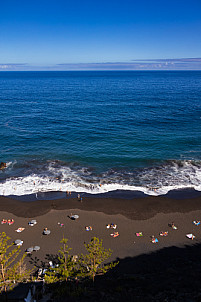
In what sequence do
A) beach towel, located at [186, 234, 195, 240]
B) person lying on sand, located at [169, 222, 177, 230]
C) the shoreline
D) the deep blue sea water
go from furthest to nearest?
the deep blue sea water
the shoreline
person lying on sand, located at [169, 222, 177, 230]
beach towel, located at [186, 234, 195, 240]

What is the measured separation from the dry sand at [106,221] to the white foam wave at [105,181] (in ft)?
12.6

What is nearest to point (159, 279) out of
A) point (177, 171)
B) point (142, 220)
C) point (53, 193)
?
point (142, 220)

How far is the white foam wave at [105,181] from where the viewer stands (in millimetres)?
43250

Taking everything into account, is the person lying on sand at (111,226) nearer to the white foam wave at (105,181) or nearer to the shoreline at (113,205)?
the shoreline at (113,205)

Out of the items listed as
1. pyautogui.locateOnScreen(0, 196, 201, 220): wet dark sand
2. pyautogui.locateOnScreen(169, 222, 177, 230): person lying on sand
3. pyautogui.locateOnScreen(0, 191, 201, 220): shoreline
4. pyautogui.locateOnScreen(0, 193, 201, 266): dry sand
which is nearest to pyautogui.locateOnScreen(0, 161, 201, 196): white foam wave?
pyautogui.locateOnScreen(0, 191, 201, 220): shoreline

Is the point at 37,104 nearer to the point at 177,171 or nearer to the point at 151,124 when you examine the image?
the point at 151,124

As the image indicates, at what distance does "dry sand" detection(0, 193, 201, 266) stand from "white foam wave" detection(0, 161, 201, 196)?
3.84 m

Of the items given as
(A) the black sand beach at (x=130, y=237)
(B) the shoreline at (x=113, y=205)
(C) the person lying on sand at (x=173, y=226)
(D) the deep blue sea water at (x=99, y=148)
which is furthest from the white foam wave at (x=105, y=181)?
(C) the person lying on sand at (x=173, y=226)

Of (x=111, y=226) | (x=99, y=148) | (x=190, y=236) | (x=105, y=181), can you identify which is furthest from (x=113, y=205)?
(x=99, y=148)

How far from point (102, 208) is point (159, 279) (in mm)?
16914

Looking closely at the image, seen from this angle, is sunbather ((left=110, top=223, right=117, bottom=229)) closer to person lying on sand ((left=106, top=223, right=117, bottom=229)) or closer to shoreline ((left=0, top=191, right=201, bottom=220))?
person lying on sand ((left=106, top=223, right=117, bottom=229))

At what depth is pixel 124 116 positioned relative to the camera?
87000mm

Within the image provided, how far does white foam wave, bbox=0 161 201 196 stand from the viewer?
43.2 m

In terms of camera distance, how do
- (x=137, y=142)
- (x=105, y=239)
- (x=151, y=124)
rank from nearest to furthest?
1. (x=105, y=239)
2. (x=137, y=142)
3. (x=151, y=124)
